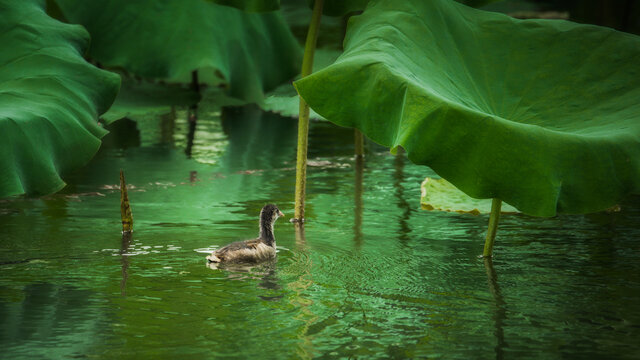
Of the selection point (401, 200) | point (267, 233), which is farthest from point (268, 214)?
point (401, 200)

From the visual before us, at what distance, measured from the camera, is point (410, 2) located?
5.04 m

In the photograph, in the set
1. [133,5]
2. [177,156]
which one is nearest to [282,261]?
[133,5]

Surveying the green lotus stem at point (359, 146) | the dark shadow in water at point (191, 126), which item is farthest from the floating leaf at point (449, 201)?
the dark shadow in water at point (191, 126)

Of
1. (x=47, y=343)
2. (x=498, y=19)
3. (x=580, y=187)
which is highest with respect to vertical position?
(x=498, y=19)

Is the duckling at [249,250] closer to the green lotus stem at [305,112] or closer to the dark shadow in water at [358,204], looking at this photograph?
the dark shadow in water at [358,204]

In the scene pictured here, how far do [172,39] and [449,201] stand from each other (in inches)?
87.9

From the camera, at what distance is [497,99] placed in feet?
15.8

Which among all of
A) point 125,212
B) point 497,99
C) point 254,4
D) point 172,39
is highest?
point 254,4

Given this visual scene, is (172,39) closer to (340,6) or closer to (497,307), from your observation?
(340,6)

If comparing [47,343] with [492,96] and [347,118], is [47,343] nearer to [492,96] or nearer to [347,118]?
[347,118]

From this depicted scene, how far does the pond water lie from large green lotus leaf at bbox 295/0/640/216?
0.49m

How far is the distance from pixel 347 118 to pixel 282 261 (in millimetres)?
835

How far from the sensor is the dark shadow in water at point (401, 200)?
560 centimetres

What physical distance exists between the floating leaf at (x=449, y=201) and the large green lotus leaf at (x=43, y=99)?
6.18ft
